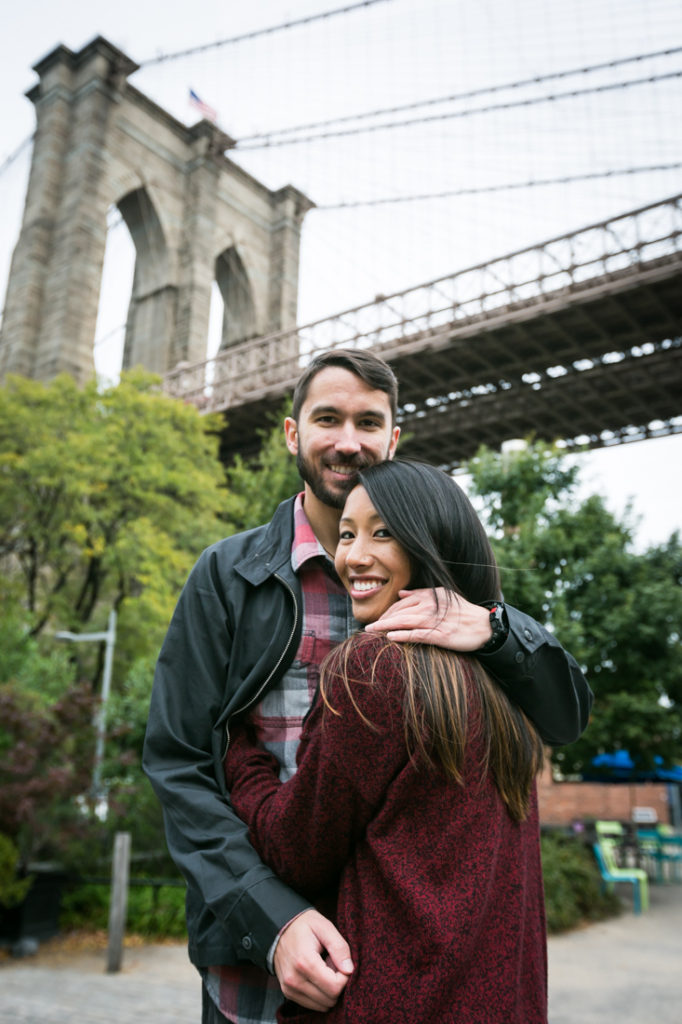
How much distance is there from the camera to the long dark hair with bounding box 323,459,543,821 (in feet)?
4.57

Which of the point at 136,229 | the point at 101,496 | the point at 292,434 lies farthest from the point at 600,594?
the point at 136,229

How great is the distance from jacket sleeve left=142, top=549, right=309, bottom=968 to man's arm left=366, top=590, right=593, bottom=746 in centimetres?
46

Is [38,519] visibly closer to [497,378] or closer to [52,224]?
[497,378]

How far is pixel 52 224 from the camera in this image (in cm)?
3331

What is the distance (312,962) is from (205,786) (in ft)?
1.39

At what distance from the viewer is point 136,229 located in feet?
127

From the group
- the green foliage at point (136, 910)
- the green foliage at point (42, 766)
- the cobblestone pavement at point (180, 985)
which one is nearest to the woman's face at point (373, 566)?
the cobblestone pavement at point (180, 985)

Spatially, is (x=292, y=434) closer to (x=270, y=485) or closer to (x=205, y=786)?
(x=205, y=786)

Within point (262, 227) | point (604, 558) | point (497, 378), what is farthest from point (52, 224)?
point (604, 558)

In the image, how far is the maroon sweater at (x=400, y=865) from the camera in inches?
51.9

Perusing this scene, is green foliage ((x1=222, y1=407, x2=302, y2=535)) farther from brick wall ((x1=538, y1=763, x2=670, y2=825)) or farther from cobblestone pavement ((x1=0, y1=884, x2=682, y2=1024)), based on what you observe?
brick wall ((x1=538, y1=763, x2=670, y2=825))

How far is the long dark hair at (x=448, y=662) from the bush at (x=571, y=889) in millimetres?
9566

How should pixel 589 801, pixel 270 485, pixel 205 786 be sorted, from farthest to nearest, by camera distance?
pixel 589 801, pixel 270 485, pixel 205 786

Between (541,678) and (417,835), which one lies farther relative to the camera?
(541,678)
